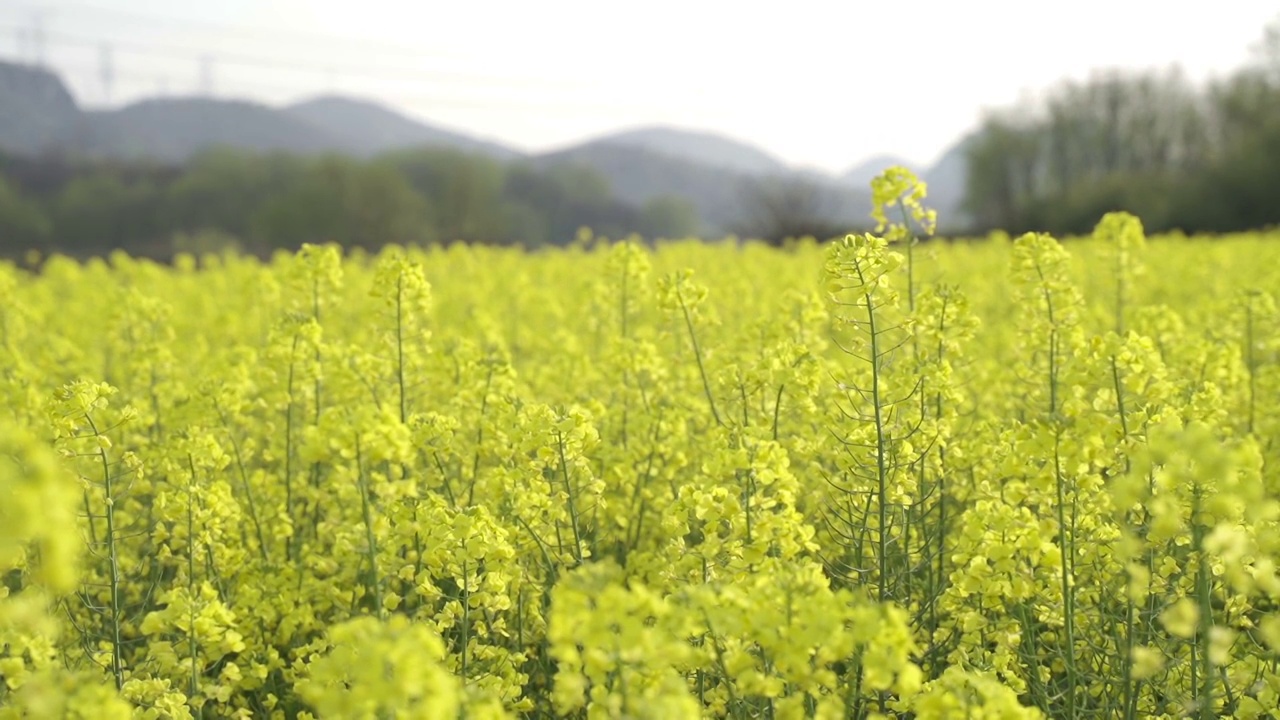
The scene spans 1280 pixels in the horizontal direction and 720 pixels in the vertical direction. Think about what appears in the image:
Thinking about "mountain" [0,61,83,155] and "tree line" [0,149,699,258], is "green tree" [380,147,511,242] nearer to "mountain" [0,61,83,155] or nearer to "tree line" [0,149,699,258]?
"tree line" [0,149,699,258]

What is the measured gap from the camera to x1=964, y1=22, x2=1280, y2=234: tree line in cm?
3114

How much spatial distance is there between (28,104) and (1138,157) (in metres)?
100

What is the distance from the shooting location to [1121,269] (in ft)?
22.4

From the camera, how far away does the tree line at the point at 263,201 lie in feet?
154

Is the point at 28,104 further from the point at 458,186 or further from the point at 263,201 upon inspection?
the point at 458,186

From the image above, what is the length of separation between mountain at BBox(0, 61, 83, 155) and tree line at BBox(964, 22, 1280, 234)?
78.2 metres

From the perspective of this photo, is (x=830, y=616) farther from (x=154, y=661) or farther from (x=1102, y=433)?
(x=154, y=661)

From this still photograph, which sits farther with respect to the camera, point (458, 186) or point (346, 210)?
point (458, 186)

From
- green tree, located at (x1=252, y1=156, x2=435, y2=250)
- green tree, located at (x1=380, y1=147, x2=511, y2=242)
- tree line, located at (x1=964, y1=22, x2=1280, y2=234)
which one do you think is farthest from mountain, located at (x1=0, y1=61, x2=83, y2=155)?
tree line, located at (x1=964, y1=22, x2=1280, y2=234)

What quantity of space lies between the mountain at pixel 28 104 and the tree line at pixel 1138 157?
3078 inches

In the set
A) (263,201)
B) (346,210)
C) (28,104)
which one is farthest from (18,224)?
(28,104)

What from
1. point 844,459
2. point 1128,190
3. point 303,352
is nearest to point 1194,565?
point 844,459

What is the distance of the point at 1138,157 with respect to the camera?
55.3m

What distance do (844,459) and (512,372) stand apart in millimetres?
1785
